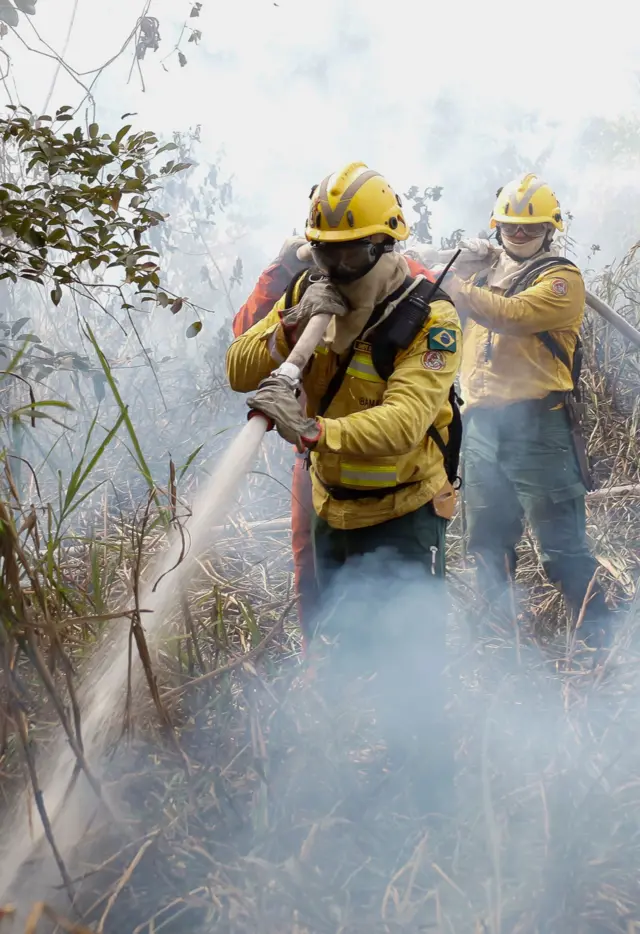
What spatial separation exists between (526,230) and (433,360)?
6.45 ft

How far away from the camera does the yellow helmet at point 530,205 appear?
4.09 m

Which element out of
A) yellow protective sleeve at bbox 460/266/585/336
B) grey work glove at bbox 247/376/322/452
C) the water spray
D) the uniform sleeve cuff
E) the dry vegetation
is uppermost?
yellow protective sleeve at bbox 460/266/585/336

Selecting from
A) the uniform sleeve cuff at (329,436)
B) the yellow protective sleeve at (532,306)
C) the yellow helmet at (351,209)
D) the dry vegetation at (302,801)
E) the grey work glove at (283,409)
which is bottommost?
the dry vegetation at (302,801)

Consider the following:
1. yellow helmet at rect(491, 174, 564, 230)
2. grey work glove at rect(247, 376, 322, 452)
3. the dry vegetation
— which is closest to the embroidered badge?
grey work glove at rect(247, 376, 322, 452)

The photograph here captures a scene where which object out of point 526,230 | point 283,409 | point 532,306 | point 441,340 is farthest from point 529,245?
point 283,409

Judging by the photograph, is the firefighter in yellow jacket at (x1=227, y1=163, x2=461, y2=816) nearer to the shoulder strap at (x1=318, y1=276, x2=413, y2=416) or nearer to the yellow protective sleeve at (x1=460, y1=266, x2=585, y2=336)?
the shoulder strap at (x1=318, y1=276, x2=413, y2=416)

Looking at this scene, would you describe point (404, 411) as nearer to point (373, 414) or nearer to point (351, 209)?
point (373, 414)

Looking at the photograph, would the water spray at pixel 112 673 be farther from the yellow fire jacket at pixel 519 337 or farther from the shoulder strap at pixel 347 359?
the yellow fire jacket at pixel 519 337

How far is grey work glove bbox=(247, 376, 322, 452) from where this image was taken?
7.13ft

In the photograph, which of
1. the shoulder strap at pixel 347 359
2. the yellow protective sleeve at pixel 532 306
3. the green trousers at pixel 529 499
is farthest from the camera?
the green trousers at pixel 529 499

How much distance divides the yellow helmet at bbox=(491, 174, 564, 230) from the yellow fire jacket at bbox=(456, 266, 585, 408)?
0.33m

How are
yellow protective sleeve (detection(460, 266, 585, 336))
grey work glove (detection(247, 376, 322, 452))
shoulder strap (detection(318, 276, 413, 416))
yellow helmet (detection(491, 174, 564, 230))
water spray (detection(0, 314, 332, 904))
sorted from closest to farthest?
water spray (detection(0, 314, 332, 904))
grey work glove (detection(247, 376, 322, 452))
shoulder strap (detection(318, 276, 413, 416))
yellow protective sleeve (detection(460, 266, 585, 336))
yellow helmet (detection(491, 174, 564, 230))

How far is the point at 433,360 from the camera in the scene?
248cm

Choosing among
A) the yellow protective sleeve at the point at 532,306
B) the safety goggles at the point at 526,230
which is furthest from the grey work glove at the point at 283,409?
the safety goggles at the point at 526,230
